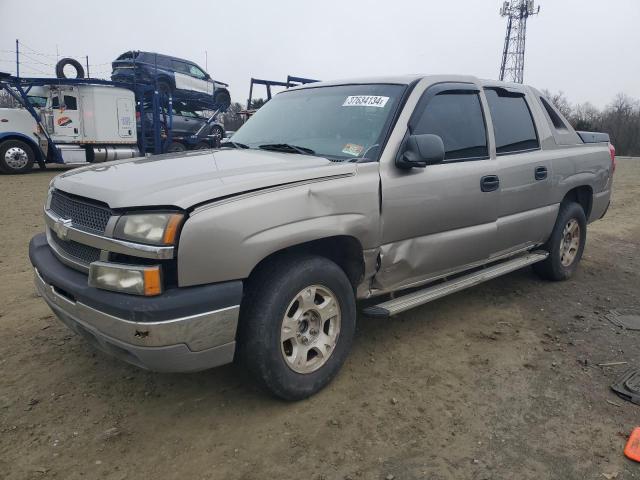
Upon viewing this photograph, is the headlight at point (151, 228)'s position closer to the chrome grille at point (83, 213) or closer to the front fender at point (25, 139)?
the chrome grille at point (83, 213)

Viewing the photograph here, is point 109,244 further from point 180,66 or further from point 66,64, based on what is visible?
point 180,66

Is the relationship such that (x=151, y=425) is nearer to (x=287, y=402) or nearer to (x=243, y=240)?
(x=287, y=402)

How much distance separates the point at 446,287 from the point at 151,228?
219cm

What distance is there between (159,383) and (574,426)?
238 cm

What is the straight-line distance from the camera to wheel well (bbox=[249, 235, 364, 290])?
2.99 meters

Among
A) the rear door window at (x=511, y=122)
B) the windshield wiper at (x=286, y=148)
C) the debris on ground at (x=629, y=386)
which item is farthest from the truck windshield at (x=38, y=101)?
the debris on ground at (x=629, y=386)

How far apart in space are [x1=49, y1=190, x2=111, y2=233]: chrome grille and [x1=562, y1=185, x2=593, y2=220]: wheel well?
14.5 ft

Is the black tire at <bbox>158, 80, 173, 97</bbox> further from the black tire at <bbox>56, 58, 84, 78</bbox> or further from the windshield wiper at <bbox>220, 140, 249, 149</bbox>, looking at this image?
the windshield wiper at <bbox>220, 140, 249, 149</bbox>

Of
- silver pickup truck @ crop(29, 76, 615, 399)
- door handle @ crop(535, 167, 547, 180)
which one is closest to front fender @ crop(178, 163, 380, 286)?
silver pickup truck @ crop(29, 76, 615, 399)

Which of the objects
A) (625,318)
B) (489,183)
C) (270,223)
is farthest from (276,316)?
(625,318)

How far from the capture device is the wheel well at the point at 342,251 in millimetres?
2992

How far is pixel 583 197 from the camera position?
5.37m

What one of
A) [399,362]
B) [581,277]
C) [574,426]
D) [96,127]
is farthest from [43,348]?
[96,127]

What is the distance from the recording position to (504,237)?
416 centimetres
